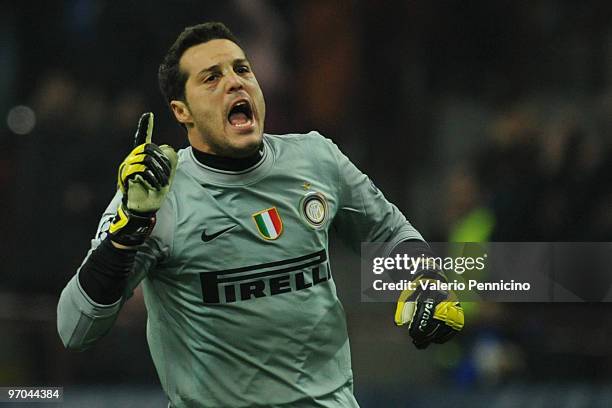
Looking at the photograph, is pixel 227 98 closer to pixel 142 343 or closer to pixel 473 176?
pixel 142 343

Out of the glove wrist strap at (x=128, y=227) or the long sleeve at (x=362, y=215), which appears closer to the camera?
the glove wrist strap at (x=128, y=227)

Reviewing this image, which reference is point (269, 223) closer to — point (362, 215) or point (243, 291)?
point (243, 291)

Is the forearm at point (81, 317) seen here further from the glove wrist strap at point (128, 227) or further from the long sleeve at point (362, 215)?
the long sleeve at point (362, 215)

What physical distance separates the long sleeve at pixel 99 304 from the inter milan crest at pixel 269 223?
0.26 m

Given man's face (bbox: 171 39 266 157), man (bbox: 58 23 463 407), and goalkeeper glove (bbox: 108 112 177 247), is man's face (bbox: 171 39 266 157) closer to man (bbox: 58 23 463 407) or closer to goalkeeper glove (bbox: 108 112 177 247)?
man (bbox: 58 23 463 407)

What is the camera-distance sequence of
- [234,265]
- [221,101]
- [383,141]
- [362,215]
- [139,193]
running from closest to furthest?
1. [139,193]
2. [234,265]
3. [221,101]
4. [362,215]
5. [383,141]

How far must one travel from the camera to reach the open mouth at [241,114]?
3123 millimetres

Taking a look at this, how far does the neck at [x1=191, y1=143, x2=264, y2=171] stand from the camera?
3117 millimetres

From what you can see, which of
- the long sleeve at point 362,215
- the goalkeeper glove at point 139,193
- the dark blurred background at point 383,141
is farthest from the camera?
the dark blurred background at point 383,141

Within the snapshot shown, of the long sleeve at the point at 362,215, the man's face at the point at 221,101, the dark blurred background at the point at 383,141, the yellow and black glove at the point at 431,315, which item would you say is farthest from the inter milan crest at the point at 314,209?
the dark blurred background at the point at 383,141

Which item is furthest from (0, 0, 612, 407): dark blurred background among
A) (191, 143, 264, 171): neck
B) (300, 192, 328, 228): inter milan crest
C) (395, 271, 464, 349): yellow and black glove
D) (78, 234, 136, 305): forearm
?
(78, 234, 136, 305): forearm

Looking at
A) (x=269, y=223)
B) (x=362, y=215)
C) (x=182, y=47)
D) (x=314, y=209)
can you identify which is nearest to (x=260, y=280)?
(x=269, y=223)

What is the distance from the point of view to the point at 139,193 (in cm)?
270

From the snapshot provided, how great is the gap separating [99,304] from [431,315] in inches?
38.6
